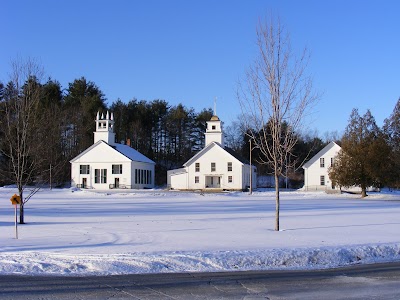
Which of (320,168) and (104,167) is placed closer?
(104,167)

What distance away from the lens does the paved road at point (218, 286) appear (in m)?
9.49

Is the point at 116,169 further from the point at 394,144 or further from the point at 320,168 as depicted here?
the point at 394,144

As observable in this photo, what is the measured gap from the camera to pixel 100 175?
7238 centimetres

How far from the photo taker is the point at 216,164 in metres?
72.3

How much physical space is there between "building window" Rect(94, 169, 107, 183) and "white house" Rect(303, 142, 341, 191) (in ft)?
96.3

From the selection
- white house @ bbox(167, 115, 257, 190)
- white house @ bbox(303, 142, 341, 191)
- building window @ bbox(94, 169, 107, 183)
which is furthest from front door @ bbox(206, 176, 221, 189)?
building window @ bbox(94, 169, 107, 183)

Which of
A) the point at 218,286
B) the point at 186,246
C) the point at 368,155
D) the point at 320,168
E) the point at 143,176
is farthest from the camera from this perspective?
the point at 143,176

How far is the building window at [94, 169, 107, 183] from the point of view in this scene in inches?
2849

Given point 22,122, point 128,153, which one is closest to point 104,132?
point 128,153

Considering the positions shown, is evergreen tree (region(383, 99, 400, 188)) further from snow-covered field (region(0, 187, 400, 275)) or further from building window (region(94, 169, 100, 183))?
building window (region(94, 169, 100, 183))

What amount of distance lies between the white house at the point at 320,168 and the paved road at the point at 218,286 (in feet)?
209

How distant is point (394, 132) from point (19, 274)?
55.2m

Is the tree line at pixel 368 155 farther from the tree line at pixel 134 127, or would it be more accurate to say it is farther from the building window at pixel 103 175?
the building window at pixel 103 175

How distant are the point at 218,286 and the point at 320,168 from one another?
66.8 metres
